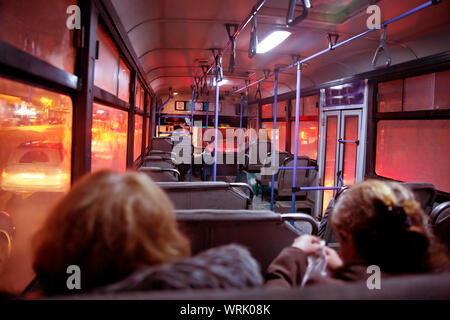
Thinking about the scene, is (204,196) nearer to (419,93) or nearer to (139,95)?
(419,93)

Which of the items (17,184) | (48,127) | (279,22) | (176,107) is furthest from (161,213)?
(176,107)

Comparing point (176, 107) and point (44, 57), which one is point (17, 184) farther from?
point (176, 107)

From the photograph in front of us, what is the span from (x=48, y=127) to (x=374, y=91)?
4658 mm

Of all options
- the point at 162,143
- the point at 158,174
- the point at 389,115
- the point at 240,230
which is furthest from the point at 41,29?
the point at 162,143

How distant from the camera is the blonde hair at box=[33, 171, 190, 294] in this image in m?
0.70

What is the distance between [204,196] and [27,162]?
1484 millimetres

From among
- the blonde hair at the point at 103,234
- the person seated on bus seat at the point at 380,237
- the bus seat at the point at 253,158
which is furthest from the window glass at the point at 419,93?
the bus seat at the point at 253,158

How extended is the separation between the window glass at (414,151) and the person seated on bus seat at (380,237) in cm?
308

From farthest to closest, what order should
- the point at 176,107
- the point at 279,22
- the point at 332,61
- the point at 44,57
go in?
the point at 176,107
the point at 332,61
the point at 279,22
the point at 44,57

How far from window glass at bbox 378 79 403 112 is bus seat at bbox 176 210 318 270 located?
3.39 m

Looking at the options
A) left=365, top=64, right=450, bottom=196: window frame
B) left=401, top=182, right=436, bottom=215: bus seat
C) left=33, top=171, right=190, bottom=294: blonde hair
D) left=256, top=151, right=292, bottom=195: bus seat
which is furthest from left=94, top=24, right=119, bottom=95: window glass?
left=256, top=151, right=292, bottom=195: bus seat

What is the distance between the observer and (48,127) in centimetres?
202

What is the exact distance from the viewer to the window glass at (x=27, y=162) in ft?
5.62

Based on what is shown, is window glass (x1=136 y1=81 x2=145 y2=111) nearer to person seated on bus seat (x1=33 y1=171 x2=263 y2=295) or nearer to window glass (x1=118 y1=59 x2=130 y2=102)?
window glass (x1=118 y1=59 x2=130 y2=102)
